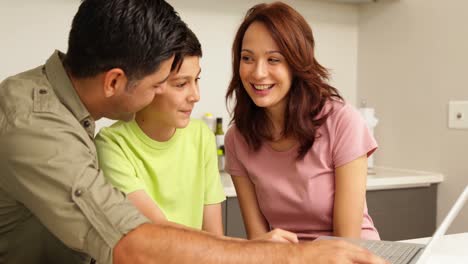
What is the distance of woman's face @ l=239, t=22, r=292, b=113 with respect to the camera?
138 centimetres

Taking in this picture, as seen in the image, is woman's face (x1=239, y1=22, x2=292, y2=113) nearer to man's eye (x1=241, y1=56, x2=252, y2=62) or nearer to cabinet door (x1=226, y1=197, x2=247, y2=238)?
man's eye (x1=241, y1=56, x2=252, y2=62)

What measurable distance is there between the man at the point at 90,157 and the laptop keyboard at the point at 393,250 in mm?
131

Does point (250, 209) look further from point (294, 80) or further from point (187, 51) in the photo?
point (187, 51)

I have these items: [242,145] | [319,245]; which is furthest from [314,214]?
[319,245]

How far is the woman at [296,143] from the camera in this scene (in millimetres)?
1360

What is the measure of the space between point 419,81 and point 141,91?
1597mm

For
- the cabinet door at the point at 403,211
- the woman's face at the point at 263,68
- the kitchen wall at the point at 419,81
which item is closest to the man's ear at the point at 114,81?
the woman's face at the point at 263,68

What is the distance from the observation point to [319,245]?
82 centimetres

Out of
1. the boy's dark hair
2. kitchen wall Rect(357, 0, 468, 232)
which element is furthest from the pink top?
kitchen wall Rect(357, 0, 468, 232)

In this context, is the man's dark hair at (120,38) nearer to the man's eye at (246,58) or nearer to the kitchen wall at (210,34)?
the man's eye at (246,58)

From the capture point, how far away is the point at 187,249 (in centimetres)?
79

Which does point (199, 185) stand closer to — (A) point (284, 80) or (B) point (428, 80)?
(A) point (284, 80)

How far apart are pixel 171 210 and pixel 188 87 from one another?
0.30 metres

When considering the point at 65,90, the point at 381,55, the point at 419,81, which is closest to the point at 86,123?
the point at 65,90
